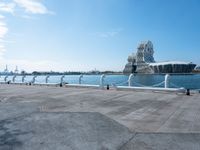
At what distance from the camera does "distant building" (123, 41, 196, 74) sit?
119912 millimetres

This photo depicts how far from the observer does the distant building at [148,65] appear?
11991cm

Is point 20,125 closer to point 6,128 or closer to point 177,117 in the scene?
point 6,128

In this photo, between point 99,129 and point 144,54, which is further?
point 144,54

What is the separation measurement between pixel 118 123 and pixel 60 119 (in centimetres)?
158

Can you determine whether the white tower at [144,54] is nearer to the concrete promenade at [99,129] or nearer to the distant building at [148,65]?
the distant building at [148,65]

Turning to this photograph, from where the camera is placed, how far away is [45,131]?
538 cm

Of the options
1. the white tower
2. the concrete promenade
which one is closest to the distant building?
the white tower

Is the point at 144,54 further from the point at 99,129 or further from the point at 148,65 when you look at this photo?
the point at 99,129

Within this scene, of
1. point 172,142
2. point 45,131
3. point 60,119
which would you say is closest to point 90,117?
point 60,119

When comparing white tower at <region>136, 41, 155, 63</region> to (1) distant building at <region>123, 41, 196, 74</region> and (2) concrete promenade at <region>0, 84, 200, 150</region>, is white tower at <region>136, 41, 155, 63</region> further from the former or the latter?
(2) concrete promenade at <region>0, 84, 200, 150</region>

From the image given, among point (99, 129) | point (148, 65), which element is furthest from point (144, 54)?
point (99, 129)

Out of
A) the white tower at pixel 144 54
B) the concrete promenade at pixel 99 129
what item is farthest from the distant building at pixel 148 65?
the concrete promenade at pixel 99 129

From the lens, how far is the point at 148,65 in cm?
13150

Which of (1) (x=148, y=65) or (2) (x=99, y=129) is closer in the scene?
(2) (x=99, y=129)
